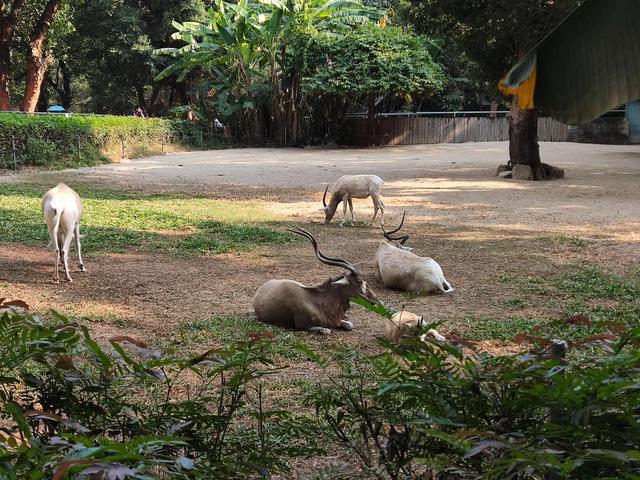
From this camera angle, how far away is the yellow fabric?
13.9ft

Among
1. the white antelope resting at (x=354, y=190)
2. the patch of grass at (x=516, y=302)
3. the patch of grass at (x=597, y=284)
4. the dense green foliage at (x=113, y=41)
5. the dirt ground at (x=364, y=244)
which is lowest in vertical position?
the patch of grass at (x=516, y=302)

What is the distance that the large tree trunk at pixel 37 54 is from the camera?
1379 inches

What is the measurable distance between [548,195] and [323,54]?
64.1ft

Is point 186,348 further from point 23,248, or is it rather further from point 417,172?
point 417,172

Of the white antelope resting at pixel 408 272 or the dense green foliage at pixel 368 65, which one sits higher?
the dense green foliage at pixel 368 65

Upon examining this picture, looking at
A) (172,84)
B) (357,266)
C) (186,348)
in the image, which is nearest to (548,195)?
(357,266)

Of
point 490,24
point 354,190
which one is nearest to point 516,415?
point 354,190

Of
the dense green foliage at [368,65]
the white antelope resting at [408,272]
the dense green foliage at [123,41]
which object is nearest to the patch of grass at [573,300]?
the white antelope resting at [408,272]

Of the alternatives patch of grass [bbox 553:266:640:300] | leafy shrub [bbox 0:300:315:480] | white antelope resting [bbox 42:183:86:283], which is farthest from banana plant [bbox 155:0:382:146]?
leafy shrub [bbox 0:300:315:480]

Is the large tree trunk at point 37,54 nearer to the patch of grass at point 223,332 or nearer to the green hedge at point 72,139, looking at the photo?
the green hedge at point 72,139

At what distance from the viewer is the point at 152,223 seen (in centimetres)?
1388

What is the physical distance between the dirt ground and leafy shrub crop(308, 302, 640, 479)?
16.3ft

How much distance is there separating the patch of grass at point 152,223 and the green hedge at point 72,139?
17.6ft

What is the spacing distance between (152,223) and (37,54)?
2541 centimetres
